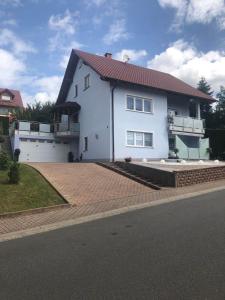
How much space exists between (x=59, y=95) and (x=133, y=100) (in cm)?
1183

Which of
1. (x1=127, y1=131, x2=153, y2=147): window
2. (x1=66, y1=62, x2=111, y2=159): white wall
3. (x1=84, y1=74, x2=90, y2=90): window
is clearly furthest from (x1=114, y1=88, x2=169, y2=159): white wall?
(x1=84, y1=74, x2=90, y2=90): window

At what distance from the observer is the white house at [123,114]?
28.7 meters

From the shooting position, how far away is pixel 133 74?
103ft

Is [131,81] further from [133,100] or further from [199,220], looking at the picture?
[199,220]

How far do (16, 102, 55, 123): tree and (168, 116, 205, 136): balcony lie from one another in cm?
1731

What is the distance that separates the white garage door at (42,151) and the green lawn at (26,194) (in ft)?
50.7

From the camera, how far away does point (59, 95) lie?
39.3 metres

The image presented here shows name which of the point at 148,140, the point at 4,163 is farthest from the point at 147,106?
the point at 4,163

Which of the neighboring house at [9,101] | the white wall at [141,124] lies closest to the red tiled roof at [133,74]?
the white wall at [141,124]

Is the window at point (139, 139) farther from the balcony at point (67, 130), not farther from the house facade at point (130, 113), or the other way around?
the balcony at point (67, 130)

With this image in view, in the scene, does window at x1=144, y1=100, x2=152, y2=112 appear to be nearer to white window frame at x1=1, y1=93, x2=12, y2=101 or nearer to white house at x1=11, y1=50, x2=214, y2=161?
white house at x1=11, y1=50, x2=214, y2=161

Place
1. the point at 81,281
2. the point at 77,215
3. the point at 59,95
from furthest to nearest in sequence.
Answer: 1. the point at 59,95
2. the point at 77,215
3. the point at 81,281

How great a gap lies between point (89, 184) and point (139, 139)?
1228 cm

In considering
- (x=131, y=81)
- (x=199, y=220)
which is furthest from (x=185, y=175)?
(x=131, y=81)
